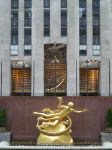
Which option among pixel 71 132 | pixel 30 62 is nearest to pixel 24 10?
pixel 30 62

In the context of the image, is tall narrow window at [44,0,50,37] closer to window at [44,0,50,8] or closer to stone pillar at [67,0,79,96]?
window at [44,0,50,8]

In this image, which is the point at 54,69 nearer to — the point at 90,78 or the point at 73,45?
the point at 73,45

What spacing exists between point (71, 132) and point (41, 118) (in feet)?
10.1

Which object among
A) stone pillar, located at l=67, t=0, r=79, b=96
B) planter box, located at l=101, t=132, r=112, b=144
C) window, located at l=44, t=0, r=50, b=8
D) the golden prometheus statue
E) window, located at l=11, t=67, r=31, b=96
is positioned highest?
window, located at l=44, t=0, r=50, b=8

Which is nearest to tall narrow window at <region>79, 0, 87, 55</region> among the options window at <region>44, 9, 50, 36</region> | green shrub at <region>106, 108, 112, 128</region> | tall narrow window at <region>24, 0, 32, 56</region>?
window at <region>44, 9, 50, 36</region>

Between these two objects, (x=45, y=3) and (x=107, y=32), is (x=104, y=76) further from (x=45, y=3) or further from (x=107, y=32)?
(x=45, y=3)

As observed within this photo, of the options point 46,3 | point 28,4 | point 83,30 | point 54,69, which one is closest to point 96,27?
point 83,30

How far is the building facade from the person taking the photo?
45.1 m

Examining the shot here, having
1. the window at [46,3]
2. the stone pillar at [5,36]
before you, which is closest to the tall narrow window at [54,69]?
the stone pillar at [5,36]

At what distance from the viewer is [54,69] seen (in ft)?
149

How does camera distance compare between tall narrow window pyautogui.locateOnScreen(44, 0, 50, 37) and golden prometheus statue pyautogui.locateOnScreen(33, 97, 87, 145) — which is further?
tall narrow window pyautogui.locateOnScreen(44, 0, 50, 37)

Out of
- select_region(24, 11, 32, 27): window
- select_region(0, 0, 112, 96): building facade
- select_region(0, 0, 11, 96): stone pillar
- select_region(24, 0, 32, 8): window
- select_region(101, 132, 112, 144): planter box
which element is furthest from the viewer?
select_region(24, 0, 32, 8): window

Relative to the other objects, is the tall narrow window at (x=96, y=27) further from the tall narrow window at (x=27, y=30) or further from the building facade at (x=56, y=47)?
the tall narrow window at (x=27, y=30)

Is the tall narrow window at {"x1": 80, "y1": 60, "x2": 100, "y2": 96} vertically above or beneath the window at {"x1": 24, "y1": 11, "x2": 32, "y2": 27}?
beneath
